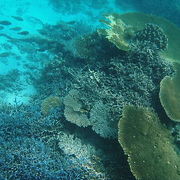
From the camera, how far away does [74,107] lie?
5.99m

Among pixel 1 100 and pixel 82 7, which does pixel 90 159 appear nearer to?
pixel 1 100

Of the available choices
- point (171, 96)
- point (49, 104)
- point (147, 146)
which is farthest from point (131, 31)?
point (147, 146)

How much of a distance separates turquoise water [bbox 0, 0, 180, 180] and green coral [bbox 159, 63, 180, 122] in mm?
252

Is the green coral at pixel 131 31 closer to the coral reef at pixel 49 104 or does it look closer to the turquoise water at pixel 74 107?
the turquoise water at pixel 74 107

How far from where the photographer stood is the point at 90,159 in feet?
17.5

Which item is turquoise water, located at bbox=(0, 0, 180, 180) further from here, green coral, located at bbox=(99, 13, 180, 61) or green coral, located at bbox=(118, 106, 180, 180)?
green coral, located at bbox=(118, 106, 180, 180)

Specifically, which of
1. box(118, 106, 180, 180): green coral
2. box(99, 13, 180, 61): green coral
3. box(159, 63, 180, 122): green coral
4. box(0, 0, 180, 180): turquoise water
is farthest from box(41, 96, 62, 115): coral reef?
box(159, 63, 180, 122): green coral

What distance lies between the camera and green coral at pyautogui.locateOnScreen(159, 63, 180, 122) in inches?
221

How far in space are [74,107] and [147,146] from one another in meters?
1.93

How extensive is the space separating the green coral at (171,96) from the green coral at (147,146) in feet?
1.38

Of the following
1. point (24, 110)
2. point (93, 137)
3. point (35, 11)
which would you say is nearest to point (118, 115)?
point (93, 137)

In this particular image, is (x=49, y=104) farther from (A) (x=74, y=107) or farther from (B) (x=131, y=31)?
(B) (x=131, y=31)

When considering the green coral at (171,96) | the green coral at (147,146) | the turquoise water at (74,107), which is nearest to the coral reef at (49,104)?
the turquoise water at (74,107)

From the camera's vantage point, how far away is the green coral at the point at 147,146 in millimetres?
4672
